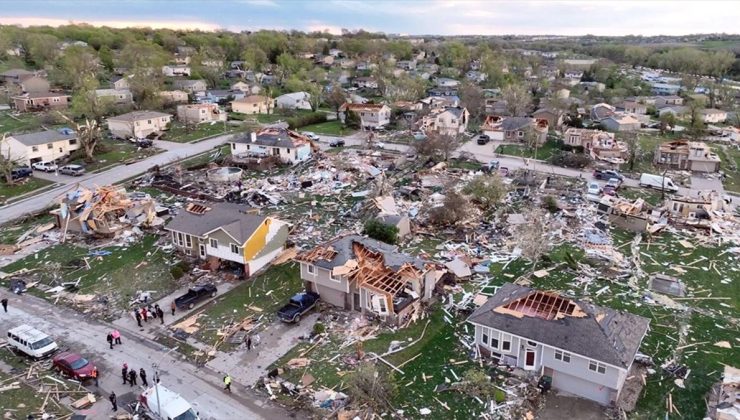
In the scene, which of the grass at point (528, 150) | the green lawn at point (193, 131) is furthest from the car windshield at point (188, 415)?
the green lawn at point (193, 131)

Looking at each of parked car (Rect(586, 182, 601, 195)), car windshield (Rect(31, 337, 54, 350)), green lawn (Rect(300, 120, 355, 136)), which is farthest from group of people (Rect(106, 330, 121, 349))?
green lawn (Rect(300, 120, 355, 136))

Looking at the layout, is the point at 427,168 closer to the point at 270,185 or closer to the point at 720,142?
the point at 270,185

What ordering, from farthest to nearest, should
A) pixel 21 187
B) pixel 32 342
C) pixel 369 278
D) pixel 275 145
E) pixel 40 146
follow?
pixel 275 145, pixel 40 146, pixel 21 187, pixel 369 278, pixel 32 342

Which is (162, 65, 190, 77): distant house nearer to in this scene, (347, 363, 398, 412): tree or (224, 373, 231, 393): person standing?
(224, 373, 231, 393): person standing

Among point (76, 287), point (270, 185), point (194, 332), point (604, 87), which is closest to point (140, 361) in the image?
point (194, 332)

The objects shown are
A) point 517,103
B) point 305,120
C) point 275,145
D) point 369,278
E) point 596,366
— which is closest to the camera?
point 596,366

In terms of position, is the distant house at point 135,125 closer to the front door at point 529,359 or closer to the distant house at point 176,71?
the distant house at point 176,71

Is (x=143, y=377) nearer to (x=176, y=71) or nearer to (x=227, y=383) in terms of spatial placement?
(x=227, y=383)

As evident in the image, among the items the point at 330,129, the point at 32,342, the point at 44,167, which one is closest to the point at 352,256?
the point at 32,342
